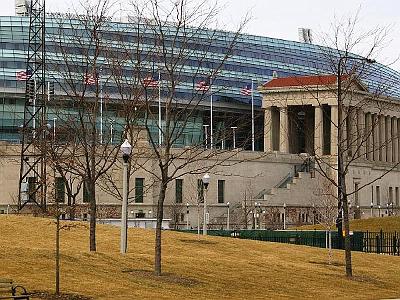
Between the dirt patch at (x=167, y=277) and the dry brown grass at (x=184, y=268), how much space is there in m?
0.04

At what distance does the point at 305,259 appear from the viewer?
173 ft

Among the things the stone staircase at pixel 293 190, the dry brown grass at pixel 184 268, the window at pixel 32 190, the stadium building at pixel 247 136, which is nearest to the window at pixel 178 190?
the stadium building at pixel 247 136

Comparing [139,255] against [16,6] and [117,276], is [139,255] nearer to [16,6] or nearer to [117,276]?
[117,276]

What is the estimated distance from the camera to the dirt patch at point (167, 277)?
39.4m

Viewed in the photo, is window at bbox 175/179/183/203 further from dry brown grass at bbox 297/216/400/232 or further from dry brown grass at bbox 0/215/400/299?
dry brown grass at bbox 0/215/400/299

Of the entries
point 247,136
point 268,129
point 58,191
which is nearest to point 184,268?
point 58,191

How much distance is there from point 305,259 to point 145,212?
6622cm

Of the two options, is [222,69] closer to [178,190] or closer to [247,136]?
[247,136]

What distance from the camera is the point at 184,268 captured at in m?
43.3

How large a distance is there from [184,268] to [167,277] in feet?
11.2

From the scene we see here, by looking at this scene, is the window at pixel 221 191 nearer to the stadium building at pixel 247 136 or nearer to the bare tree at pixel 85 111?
the stadium building at pixel 247 136

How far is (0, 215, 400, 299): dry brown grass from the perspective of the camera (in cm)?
3725

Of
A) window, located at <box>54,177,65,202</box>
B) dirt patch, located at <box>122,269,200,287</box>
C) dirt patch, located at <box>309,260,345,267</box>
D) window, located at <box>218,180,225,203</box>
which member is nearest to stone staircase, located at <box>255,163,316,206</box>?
window, located at <box>218,180,225,203</box>

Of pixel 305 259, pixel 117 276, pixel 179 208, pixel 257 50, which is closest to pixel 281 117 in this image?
Result: pixel 257 50
